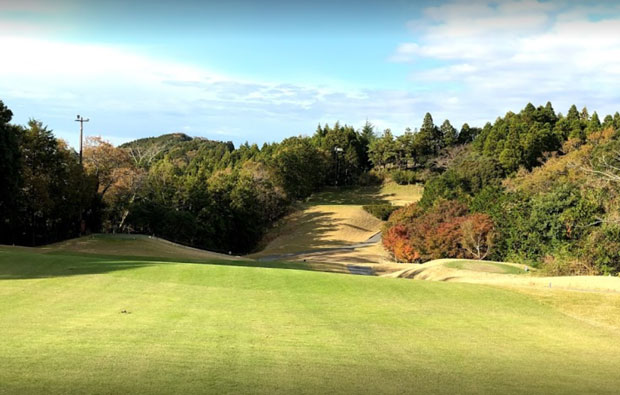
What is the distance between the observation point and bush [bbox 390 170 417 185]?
8725cm

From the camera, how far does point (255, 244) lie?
221 ft

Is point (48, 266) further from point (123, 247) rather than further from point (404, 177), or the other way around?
point (404, 177)

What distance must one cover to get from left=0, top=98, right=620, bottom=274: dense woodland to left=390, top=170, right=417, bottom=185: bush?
0.62 feet

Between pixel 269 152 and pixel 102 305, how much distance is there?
3205 inches

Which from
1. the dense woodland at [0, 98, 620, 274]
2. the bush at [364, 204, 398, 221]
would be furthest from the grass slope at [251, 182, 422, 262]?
the dense woodland at [0, 98, 620, 274]

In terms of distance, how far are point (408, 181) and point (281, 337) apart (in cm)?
7946

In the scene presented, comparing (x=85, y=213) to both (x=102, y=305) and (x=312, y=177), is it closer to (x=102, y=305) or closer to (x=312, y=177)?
(x=102, y=305)

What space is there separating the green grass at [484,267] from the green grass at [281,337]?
1212cm

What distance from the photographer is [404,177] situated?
87.5m

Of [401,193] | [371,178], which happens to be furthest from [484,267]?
[371,178]

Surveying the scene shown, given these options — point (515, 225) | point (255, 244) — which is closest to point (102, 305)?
point (515, 225)

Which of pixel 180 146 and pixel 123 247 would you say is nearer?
pixel 123 247

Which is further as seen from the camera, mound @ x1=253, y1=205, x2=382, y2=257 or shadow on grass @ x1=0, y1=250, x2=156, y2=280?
mound @ x1=253, y1=205, x2=382, y2=257

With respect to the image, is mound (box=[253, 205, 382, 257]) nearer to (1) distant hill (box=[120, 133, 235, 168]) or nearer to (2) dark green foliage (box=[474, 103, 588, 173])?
(2) dark green foliage (box=[474, 103, 588, 173])
